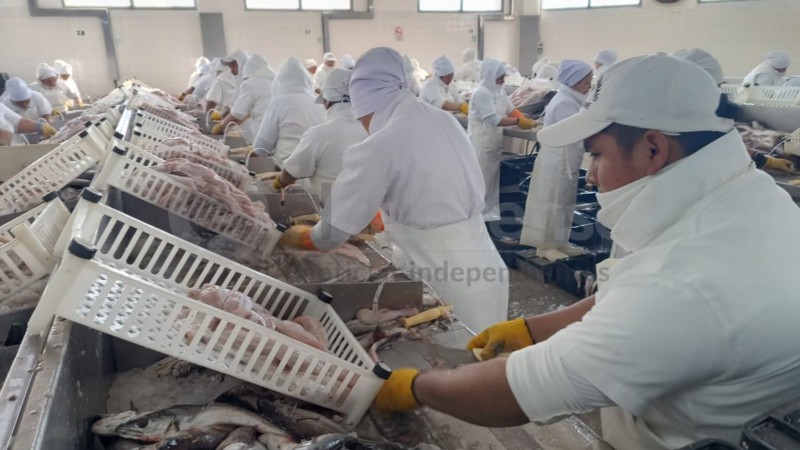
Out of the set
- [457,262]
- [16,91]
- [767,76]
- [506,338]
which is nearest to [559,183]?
[457,262]

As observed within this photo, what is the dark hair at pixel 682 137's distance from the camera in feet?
4.01

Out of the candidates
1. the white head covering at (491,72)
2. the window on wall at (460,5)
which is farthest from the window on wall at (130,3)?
the white head covering at (491,72)

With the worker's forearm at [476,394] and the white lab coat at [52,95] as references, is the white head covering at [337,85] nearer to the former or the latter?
the worker's forearm at [476,394]

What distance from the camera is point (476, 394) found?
133 cm

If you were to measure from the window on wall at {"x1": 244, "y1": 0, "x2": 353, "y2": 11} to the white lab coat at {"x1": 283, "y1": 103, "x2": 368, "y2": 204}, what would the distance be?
11.3m

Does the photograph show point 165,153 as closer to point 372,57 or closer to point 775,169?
point 372,57

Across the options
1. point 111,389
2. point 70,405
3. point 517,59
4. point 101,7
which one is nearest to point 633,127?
point 70,405

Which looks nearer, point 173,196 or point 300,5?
point 173,196

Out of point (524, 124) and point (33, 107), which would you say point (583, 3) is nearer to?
point (524, 124)

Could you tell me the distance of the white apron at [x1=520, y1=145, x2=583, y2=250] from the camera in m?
5.37

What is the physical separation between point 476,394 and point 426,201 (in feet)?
4.56

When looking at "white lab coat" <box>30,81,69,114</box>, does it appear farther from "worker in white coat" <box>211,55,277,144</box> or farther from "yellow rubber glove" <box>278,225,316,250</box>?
"yellow rubber glove" <box>278,225,316,250</box>

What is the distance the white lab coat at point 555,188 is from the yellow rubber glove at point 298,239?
3350 mm

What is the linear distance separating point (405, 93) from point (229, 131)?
16.0 feet
